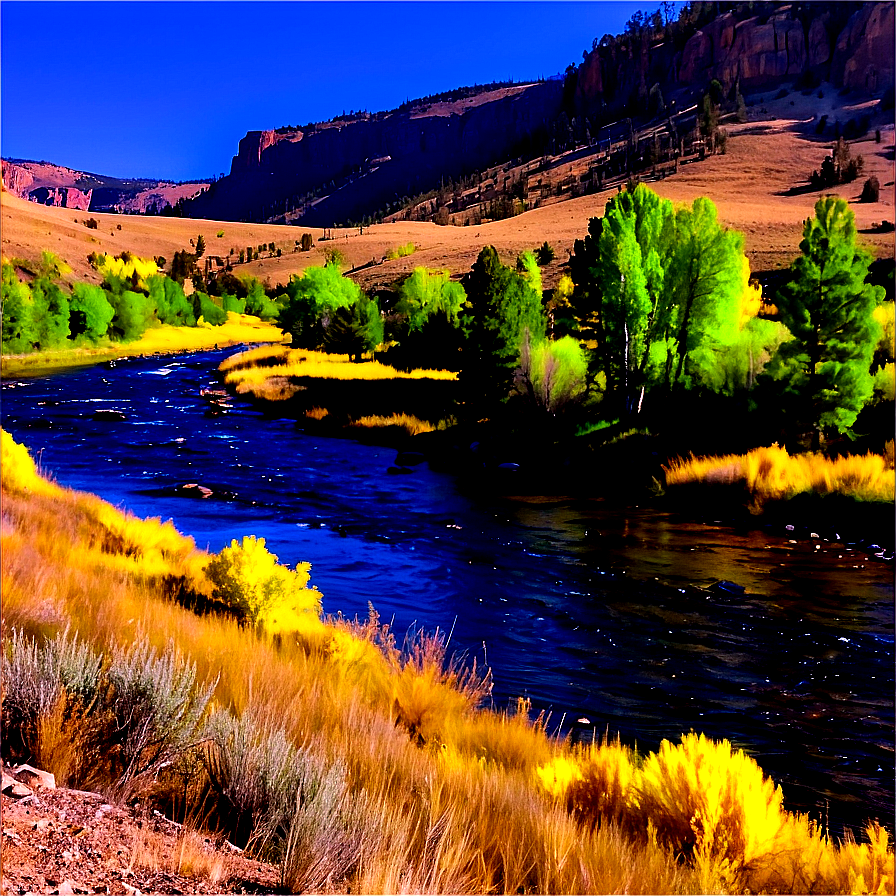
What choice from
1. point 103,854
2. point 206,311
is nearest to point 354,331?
point 206,311

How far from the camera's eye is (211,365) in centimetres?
4934

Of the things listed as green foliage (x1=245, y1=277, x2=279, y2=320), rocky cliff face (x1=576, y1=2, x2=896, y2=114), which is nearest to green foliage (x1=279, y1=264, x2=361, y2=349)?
green foliage (x1=245, y1=277, x2=279, y2=320)

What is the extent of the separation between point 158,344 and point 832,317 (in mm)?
56139

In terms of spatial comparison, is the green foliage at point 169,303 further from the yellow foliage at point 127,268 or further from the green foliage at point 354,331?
the green foliage at point 354,331

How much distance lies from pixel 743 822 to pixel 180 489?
16314 millimetres

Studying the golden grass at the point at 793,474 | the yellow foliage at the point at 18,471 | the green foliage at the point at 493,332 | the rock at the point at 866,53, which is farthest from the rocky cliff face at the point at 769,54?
the yellow foliage at the point at 18,471

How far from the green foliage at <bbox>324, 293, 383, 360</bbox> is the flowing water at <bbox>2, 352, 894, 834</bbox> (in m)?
23.1

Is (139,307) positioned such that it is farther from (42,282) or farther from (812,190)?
(812,190)

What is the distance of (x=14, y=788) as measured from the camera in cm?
313

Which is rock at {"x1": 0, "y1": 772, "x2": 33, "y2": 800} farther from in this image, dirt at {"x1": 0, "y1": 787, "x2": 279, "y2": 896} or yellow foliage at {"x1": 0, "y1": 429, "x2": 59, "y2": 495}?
yellow foliage at {"x1": 0, "y1": 429, "x2": 59, "y2": 495}

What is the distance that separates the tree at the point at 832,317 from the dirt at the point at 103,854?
741 inches

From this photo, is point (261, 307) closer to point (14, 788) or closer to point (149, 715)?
point (149, 715)

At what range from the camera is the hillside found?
67625 mm

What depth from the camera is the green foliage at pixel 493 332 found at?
85.6 ft
